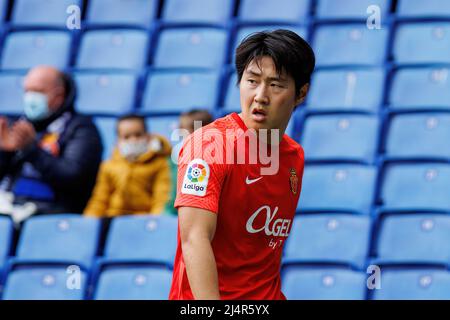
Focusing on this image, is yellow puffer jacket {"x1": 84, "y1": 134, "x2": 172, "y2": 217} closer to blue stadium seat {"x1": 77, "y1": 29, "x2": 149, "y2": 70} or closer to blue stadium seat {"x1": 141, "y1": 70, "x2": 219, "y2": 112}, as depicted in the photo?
blue stadium seat {"x1": 141, "y1": 70, "x2": 219, "y2": 112}

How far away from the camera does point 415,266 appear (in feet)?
15.9

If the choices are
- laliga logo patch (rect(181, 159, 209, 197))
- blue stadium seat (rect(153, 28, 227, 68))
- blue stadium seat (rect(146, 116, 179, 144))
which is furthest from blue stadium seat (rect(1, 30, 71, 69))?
laliga logo patch (rect(181, 159, 209, 197))

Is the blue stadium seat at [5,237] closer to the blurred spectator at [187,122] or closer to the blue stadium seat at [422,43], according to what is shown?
the blurred spectator at [187,122]

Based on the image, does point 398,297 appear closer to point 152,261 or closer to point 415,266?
point 415,266

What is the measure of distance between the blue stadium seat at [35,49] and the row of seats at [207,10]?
18 cm

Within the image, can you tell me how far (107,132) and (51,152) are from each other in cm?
50

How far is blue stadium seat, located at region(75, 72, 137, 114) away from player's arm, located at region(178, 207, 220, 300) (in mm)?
3260

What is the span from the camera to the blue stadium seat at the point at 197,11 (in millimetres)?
6301

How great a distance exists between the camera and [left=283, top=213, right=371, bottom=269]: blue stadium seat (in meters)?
4.95

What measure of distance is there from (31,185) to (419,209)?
6.55 ft

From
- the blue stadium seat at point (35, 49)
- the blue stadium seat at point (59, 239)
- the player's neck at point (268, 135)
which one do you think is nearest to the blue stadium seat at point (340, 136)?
the blue stadium seat at point (59, 239)

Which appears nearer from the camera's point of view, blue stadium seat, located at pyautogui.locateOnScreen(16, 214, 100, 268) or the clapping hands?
blue stadium seat, located at pyautogui.locateOnScreen(16, 214, 100, 268)

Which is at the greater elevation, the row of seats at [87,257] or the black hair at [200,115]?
the black hair at [200,115]
